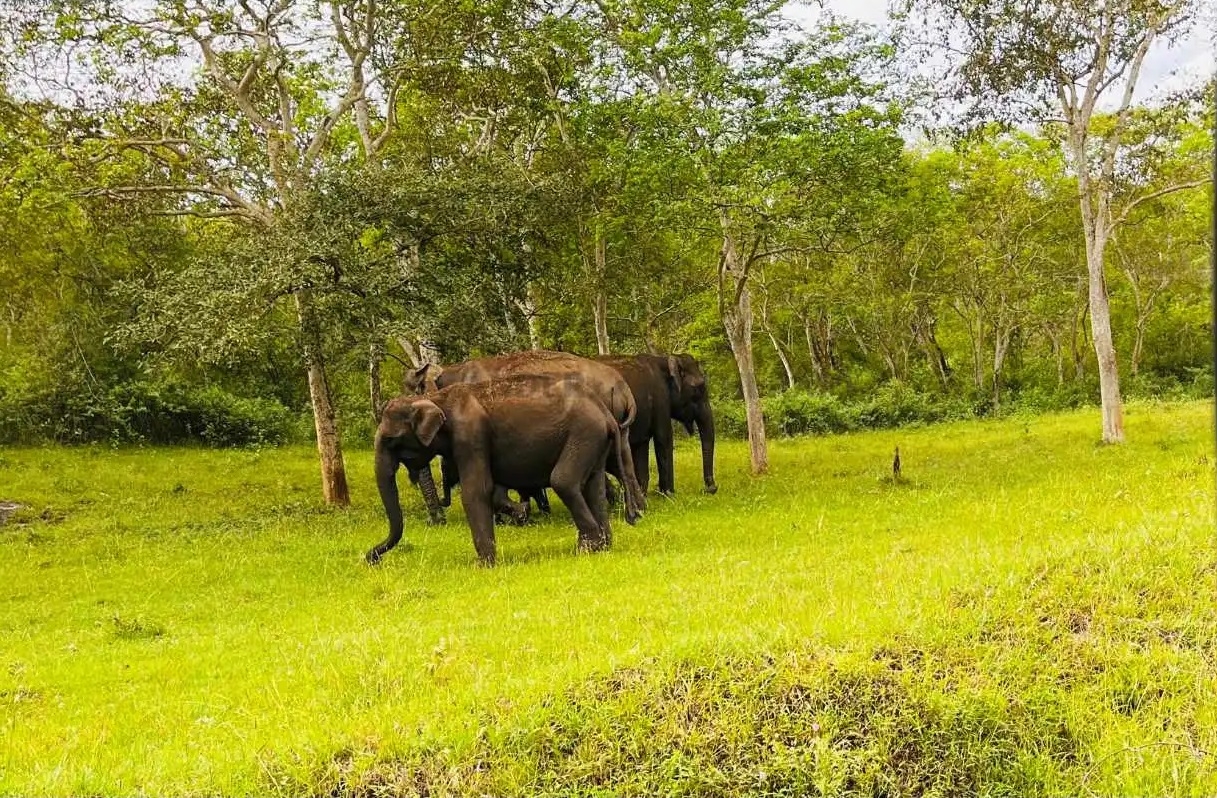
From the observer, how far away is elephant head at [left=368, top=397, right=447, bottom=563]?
44.5 ft

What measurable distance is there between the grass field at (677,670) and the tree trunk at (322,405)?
657 centimetres

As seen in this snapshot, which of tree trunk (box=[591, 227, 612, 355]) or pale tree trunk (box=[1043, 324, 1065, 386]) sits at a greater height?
tree trunk (box=[591, 227, 612, 355])

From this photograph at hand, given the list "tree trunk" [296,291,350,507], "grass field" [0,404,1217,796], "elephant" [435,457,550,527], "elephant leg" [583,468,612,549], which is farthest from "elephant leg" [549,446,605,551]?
"tree trunk" [296,291,350,507]

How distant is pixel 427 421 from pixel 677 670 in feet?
24.6

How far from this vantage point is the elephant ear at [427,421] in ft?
44.4

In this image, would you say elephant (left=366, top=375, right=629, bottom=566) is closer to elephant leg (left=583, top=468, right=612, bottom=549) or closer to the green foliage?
elephant leg (left=583, top=468, right=612, bottom=549)

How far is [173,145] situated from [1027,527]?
64.5 ft

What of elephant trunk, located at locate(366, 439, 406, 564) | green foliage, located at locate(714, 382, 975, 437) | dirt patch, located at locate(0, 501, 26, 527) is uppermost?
elephant trunk, located at locate(366, 439, 406, 564)

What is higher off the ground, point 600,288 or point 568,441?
point 600,288

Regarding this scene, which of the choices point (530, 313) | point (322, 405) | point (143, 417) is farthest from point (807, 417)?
point (143, 417)

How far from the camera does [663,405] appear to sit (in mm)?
21500

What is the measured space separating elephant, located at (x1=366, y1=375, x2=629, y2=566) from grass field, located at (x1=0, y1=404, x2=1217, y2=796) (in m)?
0.77

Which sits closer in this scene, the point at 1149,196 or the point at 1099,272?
the point at 1149,196

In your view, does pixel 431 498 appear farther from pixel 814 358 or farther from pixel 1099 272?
pixel 814 358
